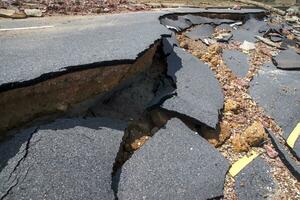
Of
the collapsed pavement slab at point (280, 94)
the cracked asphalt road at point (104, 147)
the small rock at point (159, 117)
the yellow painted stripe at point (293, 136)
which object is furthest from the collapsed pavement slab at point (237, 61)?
the small rock at point (159, 117)

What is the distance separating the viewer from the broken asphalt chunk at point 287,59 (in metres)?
7.29

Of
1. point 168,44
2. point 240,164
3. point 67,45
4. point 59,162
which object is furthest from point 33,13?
point 240,164

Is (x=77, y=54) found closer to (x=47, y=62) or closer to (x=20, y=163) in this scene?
(x=47, y=62)

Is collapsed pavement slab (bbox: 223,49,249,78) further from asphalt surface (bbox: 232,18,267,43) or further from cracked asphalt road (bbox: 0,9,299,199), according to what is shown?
asphalt surface (bbox: 232,18,267,43)

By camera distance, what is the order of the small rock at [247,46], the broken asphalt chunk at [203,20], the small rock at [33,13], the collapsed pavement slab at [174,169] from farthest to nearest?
1. the broken asphalt chunk at [203,20]
2. the small rock at [247,46]
3. the small rock at [33,13]
4. the collapsed pavement slab at [174,169]

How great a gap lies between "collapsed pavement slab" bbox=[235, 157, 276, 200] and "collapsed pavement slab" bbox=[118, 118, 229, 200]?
9.6 inches

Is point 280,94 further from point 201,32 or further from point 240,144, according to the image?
point 201,32

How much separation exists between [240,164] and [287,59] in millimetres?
4489

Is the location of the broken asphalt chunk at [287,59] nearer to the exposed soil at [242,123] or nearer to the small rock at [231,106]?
the exposed soil at [242,123]

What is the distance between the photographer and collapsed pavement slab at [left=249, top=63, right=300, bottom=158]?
5.30 metres

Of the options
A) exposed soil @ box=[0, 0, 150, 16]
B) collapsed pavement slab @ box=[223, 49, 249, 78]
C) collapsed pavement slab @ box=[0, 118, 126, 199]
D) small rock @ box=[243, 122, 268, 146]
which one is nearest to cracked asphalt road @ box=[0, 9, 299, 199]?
collapsed pavement slab @ box=[0, 118, 126, 199]

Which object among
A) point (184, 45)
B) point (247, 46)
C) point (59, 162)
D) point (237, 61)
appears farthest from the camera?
point (247, 46)

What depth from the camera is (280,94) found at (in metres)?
6.03

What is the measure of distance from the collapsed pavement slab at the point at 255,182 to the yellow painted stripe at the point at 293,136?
0.74m
